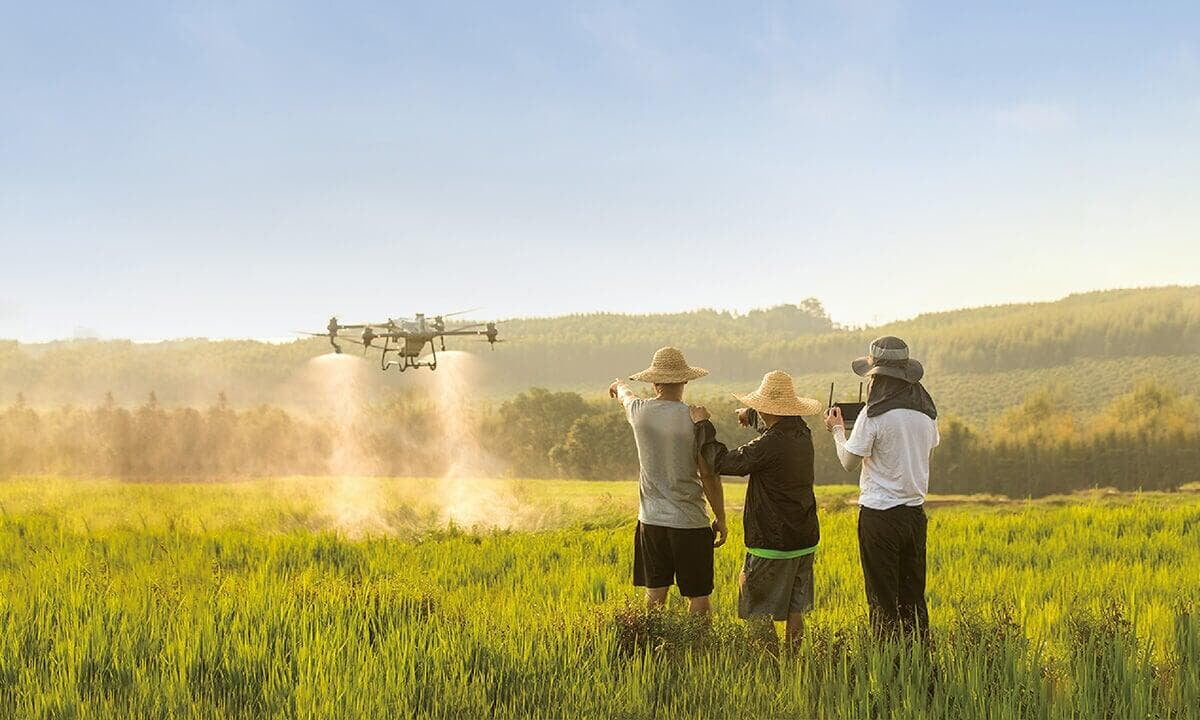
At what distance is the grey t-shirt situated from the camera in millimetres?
8406

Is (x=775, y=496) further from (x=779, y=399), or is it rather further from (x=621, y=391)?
(x=621, y=391)

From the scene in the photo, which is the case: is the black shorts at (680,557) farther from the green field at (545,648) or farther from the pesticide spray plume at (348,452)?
the pesticide spray plume at (348,452)

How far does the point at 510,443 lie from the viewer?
72.3 metres

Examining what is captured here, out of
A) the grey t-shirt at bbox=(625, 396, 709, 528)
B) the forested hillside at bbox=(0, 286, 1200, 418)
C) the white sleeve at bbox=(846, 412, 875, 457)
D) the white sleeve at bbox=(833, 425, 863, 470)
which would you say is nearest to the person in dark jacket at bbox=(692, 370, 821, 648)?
the grey t-shirt at bbox=(625, 396, 709, 528)

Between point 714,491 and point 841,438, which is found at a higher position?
point 841,438

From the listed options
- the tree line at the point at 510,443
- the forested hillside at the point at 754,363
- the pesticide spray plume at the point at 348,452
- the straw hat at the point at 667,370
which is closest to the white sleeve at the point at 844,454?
the straw hat at the point at 667,370

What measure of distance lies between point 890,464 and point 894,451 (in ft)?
0.38

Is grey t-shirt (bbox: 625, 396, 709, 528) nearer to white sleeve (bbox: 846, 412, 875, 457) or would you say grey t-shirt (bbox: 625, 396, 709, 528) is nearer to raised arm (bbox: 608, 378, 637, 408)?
raised arm (bbox: 608, 378, 637, 408)

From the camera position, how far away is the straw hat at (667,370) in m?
8.45

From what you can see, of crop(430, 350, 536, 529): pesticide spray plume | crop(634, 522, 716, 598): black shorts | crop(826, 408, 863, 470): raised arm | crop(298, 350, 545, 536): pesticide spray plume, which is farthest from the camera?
crop(430, 350, 536, 529): pesticide spray plume

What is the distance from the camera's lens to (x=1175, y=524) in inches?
877

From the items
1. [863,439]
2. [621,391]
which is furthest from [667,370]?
[863,439]

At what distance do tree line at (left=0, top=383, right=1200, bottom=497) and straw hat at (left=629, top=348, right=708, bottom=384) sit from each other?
43.5 m

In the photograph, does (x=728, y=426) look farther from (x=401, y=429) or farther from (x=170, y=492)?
(x=170, y=492)
